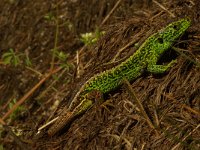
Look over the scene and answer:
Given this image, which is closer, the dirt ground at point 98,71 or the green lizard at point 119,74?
the dirt ground at point 98,71

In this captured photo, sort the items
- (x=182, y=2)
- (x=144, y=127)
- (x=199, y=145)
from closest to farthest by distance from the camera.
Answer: (x=199, y=145) < (x=144, y=127) < (x=182, y=2)

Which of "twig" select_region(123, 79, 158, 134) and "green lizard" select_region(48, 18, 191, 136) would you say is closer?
"twig" select_region(123, 79, 158, 134)

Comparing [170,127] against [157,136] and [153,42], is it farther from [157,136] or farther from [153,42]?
[153,42]

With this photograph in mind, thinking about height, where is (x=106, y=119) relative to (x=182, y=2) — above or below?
below

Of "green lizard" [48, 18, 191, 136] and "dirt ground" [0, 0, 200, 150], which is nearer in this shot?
"dirt ground" [0, 0, 200, 150]

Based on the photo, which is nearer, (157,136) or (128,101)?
(157,136)

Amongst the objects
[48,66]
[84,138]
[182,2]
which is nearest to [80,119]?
[84,138]
